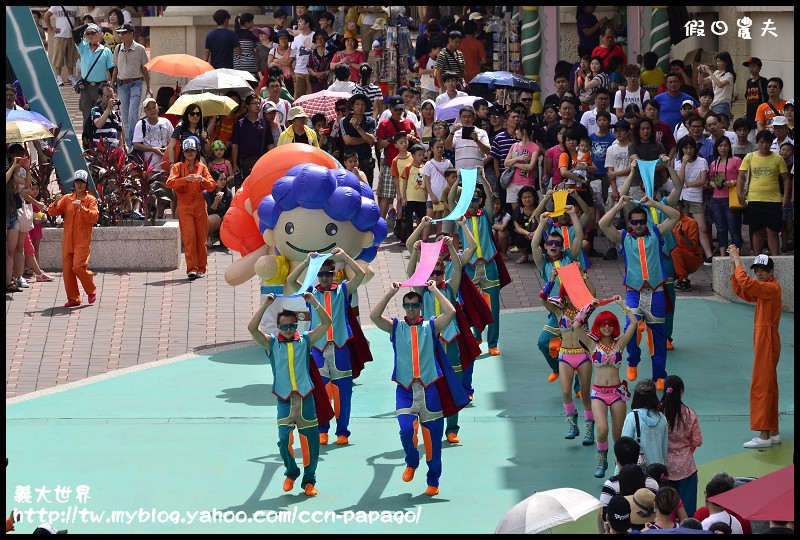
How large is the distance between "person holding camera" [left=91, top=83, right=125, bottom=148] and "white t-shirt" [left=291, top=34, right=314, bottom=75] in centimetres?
392

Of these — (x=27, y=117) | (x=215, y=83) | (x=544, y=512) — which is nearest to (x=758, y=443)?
(x=544, y=512)

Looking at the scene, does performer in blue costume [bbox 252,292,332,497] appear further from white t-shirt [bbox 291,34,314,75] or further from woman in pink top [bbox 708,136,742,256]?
white t-shirt [bbox 291,34,314,75]

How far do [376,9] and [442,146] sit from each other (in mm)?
8701

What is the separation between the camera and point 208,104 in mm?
20438

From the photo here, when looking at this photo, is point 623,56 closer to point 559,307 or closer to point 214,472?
point 559,307

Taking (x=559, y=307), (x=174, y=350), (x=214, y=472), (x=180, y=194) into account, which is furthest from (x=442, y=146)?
(x=214, y=472)

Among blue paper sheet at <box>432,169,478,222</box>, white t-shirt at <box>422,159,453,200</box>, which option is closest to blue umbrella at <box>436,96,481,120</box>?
white t-shirt at <box>422,159,453,200</box>

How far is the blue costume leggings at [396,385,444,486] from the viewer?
11398 millimetres

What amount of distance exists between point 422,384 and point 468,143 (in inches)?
297

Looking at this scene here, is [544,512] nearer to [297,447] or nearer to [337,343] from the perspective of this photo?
[337,343]

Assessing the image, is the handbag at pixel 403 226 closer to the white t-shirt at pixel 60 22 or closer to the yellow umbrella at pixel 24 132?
the yellow umbrella at pixel 24 132

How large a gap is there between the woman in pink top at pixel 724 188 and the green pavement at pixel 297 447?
2.09m

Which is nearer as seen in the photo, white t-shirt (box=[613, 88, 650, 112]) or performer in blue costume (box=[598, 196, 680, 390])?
performer in blue costume (box=[598, 196, 680, 390])

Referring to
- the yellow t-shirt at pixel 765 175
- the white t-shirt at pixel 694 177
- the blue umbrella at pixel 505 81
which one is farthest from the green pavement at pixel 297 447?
the blue umbrella at pixel 505 81
